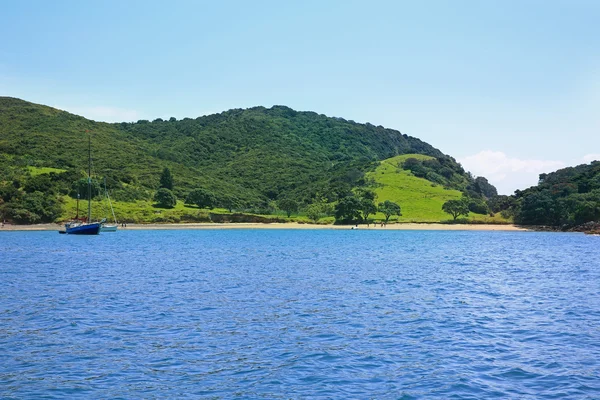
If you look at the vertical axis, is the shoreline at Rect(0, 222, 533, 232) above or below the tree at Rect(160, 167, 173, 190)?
below

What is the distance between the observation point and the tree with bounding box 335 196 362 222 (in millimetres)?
157875

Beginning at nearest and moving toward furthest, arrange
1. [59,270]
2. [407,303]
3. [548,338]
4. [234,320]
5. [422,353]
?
1. [422,353]
2. [548,338]
3. [234,320]
4. [407,303]
5. [59,270]

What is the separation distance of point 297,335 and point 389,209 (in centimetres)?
14593

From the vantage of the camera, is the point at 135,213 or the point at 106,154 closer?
the point at 135,213

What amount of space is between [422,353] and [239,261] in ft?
121

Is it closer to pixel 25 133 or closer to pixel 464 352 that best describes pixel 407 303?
pixel 464 352

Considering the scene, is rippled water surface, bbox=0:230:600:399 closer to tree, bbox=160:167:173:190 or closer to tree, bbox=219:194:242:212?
tree, bbox=160:167:173:190

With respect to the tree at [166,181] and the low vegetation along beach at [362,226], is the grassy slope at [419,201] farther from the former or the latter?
the tree at [166,181]

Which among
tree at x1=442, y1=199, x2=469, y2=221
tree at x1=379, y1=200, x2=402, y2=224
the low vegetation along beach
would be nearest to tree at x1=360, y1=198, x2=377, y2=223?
the low vegetation along beach

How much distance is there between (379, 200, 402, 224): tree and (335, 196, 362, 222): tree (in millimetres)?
9713

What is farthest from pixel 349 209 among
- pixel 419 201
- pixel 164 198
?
pixel 164 198

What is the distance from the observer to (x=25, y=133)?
194 meters

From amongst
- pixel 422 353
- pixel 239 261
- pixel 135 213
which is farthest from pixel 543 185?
pixel 422 353

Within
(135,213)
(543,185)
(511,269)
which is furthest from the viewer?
(543,185)
